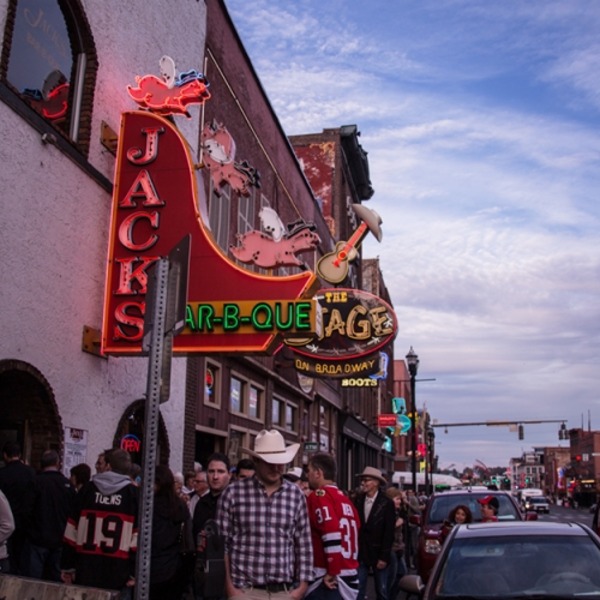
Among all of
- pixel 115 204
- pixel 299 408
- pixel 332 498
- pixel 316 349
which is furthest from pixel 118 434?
pixel 299 408

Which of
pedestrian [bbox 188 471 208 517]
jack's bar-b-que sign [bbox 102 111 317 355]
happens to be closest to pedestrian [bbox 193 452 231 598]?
pedestrian [bbox 188 471 208 517]

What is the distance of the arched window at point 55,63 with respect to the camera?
10.6 metres

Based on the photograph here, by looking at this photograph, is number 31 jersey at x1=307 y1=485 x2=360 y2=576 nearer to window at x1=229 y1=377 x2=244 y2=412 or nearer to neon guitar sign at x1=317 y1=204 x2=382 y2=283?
window at x1=229 y1=377 x2=244 y2=412

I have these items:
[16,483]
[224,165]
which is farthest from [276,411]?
[16,483]

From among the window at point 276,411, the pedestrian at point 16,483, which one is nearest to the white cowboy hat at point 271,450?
the pedestrian at point 16,483

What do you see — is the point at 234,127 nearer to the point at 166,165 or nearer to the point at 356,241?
the point at 356,241

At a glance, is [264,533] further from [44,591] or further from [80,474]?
[80,474]

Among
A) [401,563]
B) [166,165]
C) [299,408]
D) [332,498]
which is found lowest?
[401,563]

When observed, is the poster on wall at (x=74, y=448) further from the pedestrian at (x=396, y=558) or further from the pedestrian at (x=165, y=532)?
the pedestrian at (x=396, y=558)

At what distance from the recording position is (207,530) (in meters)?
5.76

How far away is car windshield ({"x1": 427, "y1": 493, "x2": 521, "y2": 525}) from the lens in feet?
45.4

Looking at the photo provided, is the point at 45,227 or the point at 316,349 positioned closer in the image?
the point at 45,227

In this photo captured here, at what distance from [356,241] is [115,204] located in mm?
10458

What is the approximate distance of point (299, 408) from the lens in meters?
28.5
